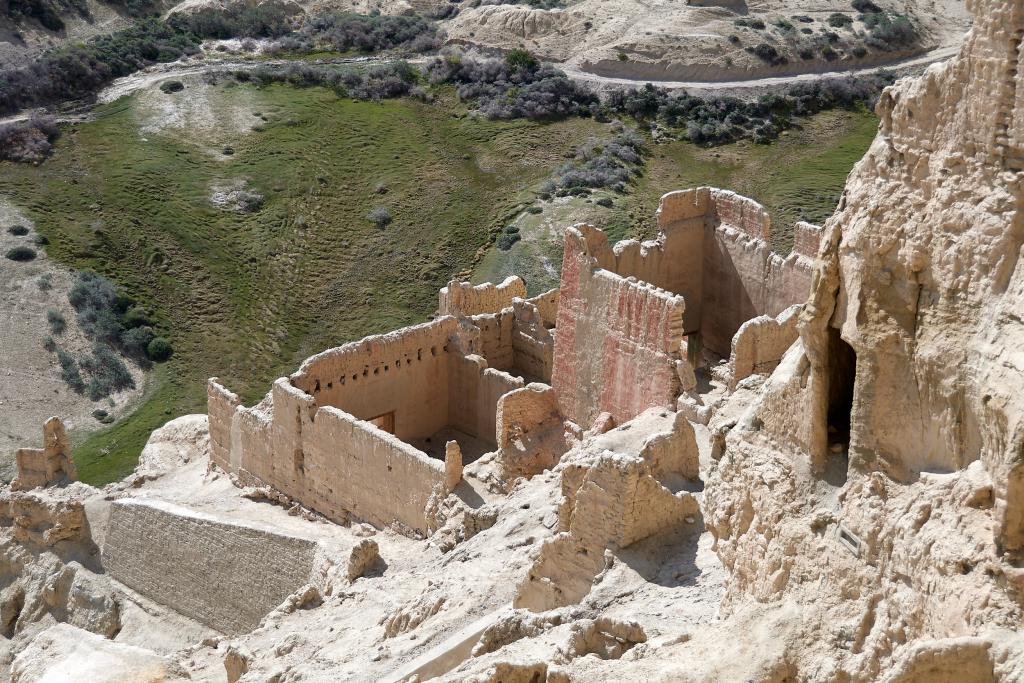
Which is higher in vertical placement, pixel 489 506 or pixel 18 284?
pixel 489 506

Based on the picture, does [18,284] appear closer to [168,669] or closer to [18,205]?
[18,205]

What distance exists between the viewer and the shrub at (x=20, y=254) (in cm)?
5934

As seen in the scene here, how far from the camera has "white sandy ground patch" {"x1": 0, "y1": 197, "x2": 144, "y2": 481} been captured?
50.2 meters

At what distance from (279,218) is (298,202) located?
1.30 meters

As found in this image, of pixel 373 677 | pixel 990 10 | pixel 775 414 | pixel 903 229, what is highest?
pixel 990 10

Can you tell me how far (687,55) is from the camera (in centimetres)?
7606

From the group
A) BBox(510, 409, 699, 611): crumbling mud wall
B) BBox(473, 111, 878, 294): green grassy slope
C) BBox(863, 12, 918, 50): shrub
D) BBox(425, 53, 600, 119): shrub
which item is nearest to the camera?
BBox(510, 409, 699, 611): crumbling mud wall

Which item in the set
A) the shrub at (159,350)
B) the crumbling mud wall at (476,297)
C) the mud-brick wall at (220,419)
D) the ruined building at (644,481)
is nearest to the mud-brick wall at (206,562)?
the ruined building at (644,481)

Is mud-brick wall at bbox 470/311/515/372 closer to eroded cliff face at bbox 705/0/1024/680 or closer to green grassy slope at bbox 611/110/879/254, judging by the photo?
eroded cliff face at bbox 705/0/1024/680

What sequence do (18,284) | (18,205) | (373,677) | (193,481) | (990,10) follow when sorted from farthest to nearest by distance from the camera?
(18,205), (18,284), (193,481), (373,677), (990,10)

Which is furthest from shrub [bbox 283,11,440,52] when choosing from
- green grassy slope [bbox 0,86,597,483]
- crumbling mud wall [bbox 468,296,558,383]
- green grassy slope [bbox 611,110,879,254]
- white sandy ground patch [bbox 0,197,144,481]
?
crumbling mud wall [bbox 468,296,558,383]

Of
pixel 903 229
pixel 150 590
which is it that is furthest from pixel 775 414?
pixel 150 590

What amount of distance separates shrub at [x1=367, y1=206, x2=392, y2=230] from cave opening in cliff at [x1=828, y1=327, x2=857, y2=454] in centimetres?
4805

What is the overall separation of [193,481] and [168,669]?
899 centimetres
